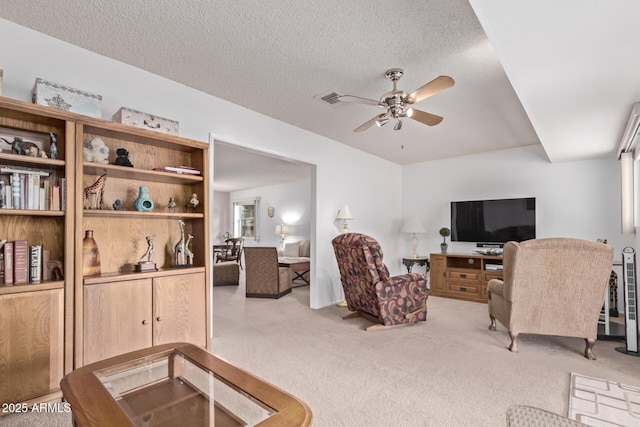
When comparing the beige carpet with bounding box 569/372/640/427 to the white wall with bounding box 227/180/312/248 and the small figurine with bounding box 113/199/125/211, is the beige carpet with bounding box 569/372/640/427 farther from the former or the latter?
the white wall with bounding box 227/180/312/248

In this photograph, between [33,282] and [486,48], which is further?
[486,48]

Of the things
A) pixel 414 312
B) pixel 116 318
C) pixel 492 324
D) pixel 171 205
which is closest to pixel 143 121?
pixel 171 205

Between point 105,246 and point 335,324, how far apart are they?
2.47 m

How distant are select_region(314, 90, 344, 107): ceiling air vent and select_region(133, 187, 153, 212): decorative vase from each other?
1.82 meters

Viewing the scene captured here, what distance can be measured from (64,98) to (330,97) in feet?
7.00

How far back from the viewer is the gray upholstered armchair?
2.71 metres

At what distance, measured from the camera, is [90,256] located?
2.29 meters

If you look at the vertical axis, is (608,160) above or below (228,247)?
above

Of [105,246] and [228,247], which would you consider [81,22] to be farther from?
[228,247]

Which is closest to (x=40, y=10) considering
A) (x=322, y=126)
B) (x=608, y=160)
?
(x=322, y=126)

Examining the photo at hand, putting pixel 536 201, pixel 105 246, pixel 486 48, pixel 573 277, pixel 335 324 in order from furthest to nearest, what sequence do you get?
pixel 536 201 < pixel 335 324 < pixel 573 277 < pixel 105 246 < pixel 486 48

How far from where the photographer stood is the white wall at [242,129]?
2203 millimetres

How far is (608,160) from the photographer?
4.52 metres

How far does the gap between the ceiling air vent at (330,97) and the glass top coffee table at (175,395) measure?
8.17 ft
